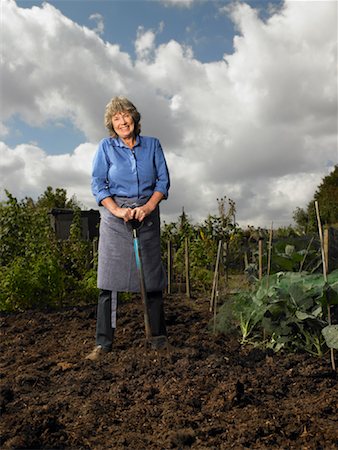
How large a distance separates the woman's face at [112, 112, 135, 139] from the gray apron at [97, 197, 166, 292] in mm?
475

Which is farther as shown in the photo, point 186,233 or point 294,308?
point 186,233

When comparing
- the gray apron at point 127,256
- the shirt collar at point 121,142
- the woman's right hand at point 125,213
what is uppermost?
the shirt collar at point 121,142

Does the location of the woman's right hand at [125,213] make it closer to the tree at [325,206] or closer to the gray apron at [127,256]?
the gray apron at [127,256]

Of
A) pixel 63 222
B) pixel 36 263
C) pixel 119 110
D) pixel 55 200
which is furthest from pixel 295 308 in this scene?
pixel 55 200

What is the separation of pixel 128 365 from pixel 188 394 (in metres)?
0.63

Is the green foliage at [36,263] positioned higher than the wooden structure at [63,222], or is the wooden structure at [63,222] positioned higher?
the wooden structure at [63,222]

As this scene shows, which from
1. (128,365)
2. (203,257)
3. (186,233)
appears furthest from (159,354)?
(186,233)

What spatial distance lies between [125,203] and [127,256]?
39 cm

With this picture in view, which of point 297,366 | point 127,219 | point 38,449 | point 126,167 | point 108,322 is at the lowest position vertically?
point 38,449

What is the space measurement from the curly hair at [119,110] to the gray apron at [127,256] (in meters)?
0.54

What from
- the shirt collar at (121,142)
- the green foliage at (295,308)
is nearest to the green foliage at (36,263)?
the shirt collar at (121,142)

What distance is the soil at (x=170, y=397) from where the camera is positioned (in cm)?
238

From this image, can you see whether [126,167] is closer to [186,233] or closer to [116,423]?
[116,423]

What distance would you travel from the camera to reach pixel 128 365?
335cm
